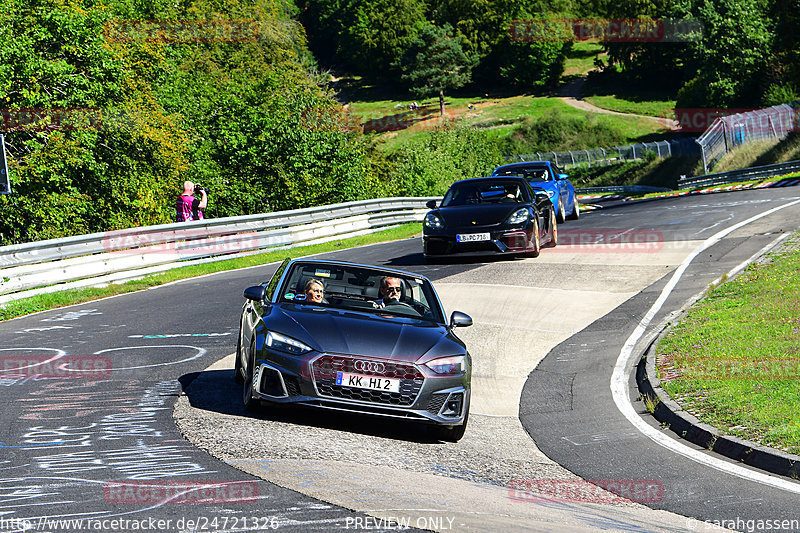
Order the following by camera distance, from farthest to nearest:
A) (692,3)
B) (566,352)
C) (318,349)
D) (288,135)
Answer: (692,3) < (288,135) < (566,352) < (318,349)

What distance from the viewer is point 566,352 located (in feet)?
40.8

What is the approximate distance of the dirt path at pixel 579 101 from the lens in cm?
10318

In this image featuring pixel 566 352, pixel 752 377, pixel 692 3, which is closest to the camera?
pixel 752 377

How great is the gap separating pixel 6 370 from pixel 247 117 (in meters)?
25.8

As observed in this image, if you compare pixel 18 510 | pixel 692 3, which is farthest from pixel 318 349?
pixel 692 3

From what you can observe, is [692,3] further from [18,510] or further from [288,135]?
[18,510]

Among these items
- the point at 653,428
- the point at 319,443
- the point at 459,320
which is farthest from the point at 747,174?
the point at 319,443

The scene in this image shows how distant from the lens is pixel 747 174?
4353 centimetres
